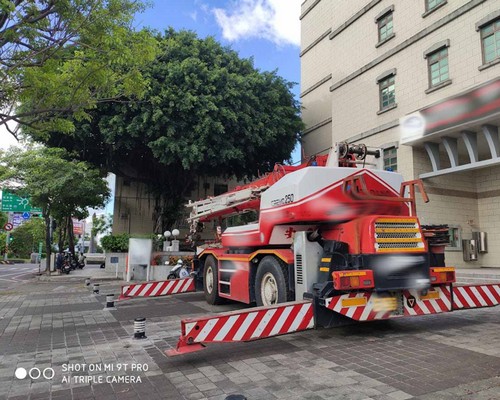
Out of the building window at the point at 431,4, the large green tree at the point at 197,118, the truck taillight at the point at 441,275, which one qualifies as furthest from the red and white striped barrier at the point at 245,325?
the large green tree at the point at 197,118

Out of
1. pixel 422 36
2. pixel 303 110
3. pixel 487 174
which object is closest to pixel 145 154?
pixel 303 110

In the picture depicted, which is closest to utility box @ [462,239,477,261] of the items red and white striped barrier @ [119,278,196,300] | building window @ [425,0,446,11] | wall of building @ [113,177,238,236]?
building window @ [425,0,446,11]

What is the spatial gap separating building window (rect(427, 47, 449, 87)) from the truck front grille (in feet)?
35.4

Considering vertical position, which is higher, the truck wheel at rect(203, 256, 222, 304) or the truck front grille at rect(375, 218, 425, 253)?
the truck front grille at rect(375, 218, 425, 253)

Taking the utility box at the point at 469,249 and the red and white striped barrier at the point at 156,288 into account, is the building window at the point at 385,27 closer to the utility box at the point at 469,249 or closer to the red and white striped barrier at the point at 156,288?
the utility box at the point at 469,249

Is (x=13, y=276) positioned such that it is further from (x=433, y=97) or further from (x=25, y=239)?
(x=25, y=239)

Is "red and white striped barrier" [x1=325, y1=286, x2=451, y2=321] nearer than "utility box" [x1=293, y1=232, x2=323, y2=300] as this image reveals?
Yes

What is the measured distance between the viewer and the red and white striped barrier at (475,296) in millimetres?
7066

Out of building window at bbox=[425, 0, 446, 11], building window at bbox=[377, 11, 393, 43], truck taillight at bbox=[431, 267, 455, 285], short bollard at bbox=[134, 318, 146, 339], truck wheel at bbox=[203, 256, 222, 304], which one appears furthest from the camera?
building window at bbox=[377, 11, 393, 43]

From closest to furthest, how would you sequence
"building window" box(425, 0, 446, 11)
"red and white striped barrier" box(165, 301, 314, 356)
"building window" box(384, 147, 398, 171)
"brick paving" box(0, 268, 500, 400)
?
"brick paving" box(0, 268, 500, 400) < "red and white striped barrier" box(165, 301, 314, 356) < "building window" box(425, 0, 446, 11) < "building window" box(384, 147, 398, 171)

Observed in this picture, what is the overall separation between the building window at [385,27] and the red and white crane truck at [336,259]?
12486 mm

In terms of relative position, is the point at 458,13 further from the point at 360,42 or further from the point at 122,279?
the point at 122,279

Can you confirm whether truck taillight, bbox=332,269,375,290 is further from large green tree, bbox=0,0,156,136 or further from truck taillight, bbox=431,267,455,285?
large green tree, bbox=0,0,156,136

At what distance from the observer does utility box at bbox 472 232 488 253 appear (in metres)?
16.4
